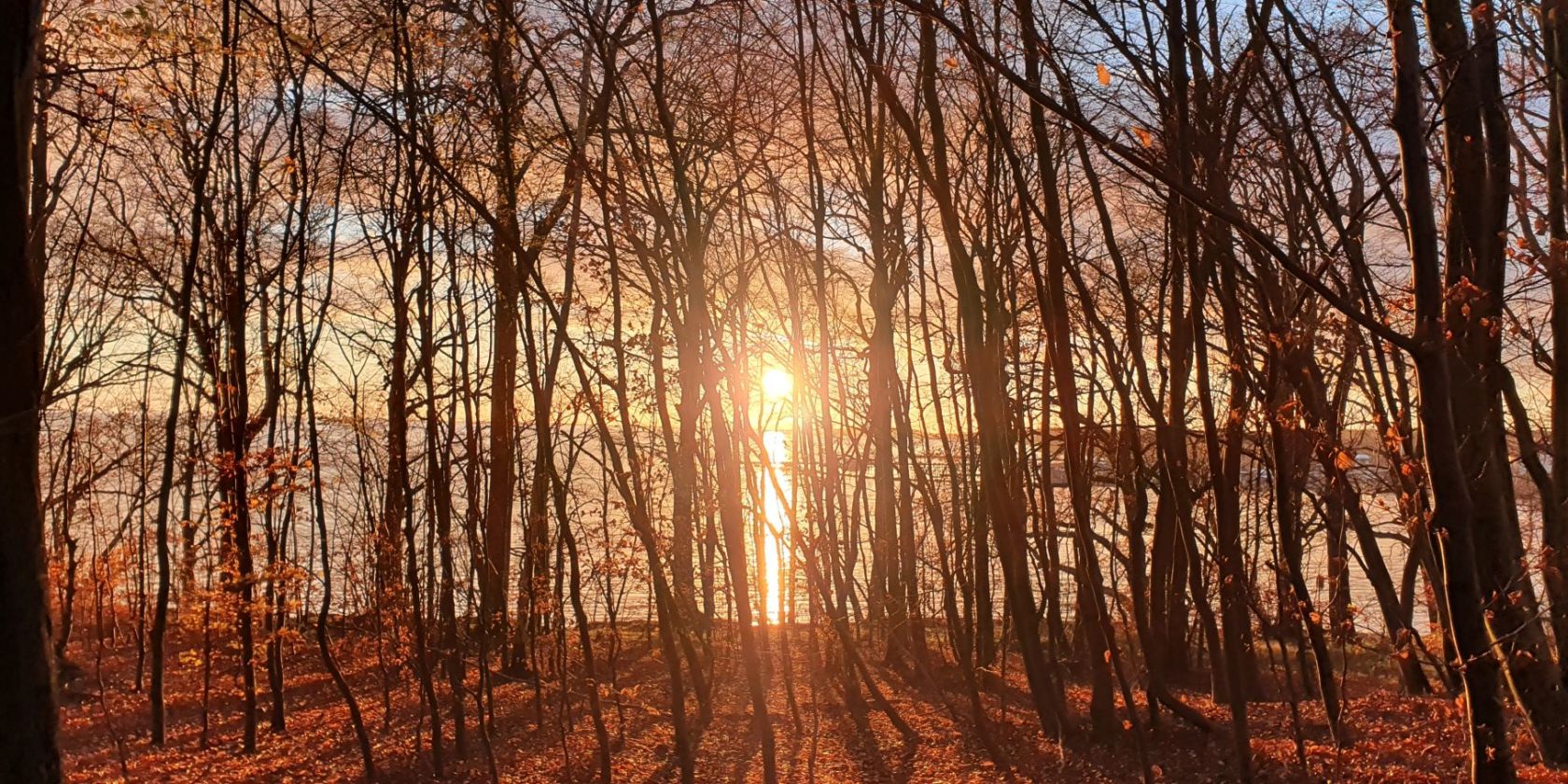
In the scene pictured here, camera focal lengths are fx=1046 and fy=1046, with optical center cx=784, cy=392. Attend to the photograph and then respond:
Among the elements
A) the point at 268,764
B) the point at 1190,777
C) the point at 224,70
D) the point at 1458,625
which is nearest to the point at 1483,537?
the point at 1458,625

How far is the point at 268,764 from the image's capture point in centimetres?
925

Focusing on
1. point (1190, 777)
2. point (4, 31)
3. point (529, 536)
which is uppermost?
point (4, 31)

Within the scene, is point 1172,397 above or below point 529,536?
above

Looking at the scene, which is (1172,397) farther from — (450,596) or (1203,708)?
(450,596)

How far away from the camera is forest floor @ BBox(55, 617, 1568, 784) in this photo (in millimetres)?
7426

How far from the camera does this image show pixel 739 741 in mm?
10023

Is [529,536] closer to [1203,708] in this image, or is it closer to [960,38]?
[1203,708]

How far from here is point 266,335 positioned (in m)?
12.6

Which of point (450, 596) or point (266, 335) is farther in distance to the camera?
point (266, 335)

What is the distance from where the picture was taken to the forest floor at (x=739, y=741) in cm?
743

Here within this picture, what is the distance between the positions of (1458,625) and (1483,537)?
2174 millimetres

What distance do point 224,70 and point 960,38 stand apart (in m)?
6.56

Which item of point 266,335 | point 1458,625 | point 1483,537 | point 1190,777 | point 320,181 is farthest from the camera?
point 266,335

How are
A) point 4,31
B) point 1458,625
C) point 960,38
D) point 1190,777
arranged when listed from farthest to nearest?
point 1190,777
point 4,31
point 1458,625
point 960,38
